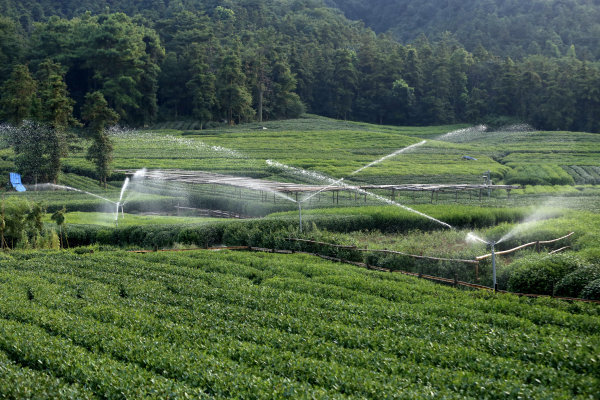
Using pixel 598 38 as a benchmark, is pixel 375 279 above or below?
below

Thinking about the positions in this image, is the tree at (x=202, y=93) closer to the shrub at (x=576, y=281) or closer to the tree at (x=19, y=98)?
the tree at (x=19, y=98)

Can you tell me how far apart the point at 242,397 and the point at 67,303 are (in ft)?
24.8

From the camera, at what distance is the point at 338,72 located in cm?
9006

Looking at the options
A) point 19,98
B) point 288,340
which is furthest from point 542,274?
point 19,98

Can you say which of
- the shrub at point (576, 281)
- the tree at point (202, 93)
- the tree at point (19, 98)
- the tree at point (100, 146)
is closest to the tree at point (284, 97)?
the tree at point (202, 93)

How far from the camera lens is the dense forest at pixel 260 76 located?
67.4 m

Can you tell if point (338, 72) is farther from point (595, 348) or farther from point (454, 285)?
point (595, 348)

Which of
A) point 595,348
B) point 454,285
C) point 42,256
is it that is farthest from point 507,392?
point 42,256

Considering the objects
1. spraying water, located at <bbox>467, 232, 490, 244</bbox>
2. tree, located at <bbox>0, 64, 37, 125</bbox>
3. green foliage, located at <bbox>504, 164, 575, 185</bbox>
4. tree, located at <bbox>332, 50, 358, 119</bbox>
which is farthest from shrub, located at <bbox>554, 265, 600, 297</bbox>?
tree, located at <bbox>332, 50, 358, 119</bbox>

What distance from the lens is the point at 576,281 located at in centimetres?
1435

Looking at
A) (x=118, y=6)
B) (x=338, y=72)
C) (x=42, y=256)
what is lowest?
(x=42, y=256)

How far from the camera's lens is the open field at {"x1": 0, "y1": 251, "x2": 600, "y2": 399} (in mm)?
9000

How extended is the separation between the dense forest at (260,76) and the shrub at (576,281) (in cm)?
4120

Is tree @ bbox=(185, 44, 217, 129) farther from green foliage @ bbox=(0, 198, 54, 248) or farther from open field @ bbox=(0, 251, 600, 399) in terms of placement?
open field @ bbox=(0, 251, 600, 399)
